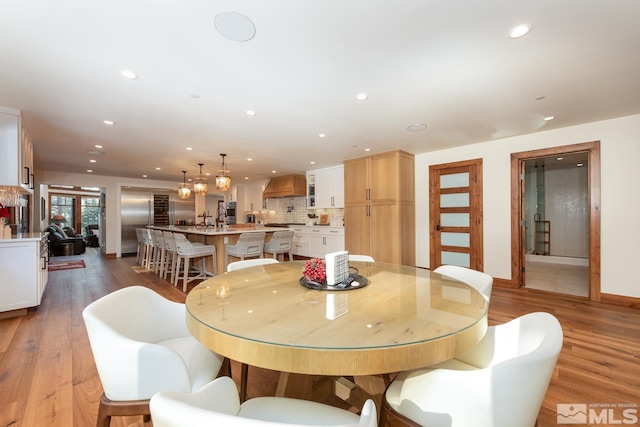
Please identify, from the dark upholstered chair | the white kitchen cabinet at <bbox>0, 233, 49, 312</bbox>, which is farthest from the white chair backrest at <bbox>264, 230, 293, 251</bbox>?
the dark upholstered chair

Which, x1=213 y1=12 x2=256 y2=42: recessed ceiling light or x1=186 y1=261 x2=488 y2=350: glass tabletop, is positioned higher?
x1=213 y1=12 x2=256 y2=42: recessed ceiling light

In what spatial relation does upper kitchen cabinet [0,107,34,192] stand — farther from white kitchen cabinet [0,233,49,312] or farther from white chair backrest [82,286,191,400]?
white chair backrest [82,286,191,400]

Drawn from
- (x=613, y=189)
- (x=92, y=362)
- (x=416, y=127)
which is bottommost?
(x=92, y=362)

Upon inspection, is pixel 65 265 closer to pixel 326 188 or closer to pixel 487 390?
pixel 326 188

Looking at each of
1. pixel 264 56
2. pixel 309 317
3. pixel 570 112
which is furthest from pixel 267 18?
pixel 570 112

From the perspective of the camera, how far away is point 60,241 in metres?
7.58

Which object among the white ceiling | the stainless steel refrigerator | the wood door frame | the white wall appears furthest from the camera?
the stainless steel refrigerator

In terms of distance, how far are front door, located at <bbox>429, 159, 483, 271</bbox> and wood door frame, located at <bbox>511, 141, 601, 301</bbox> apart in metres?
0.47

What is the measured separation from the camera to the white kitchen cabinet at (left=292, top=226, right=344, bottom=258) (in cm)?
642

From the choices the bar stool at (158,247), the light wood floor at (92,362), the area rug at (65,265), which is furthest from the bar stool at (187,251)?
the area rug at (65,265)

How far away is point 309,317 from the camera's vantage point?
105cm

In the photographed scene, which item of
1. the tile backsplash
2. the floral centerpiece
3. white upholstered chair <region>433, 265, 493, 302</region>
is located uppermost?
the tile backsplash

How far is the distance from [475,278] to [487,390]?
1.11 m

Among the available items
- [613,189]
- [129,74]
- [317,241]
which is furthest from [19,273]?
[613,189]
